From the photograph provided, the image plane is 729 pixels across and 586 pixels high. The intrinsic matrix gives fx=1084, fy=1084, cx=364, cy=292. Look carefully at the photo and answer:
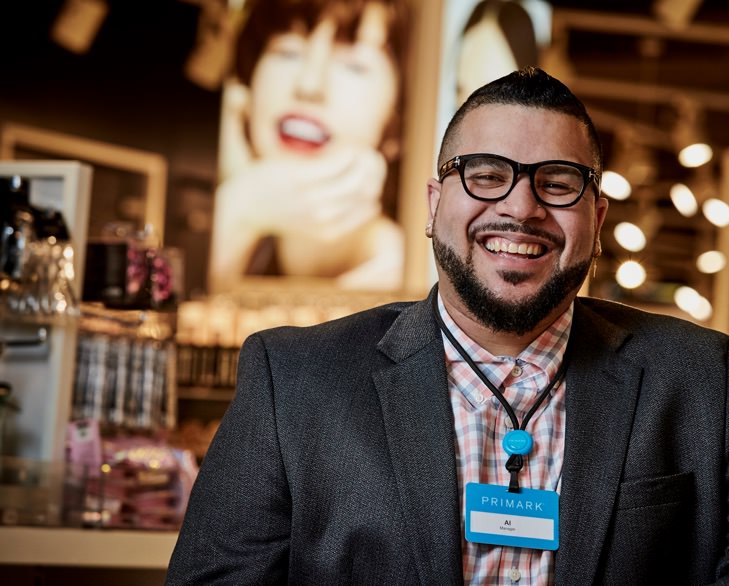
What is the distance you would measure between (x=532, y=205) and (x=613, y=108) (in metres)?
8.11

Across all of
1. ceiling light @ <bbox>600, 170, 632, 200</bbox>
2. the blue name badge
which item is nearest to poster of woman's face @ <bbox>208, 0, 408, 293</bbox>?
ceiling light @ <bbox>600, 170, 632, 200</bbox>

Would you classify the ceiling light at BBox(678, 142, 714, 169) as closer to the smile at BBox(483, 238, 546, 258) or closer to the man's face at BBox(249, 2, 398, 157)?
the man's face at BBox(249, 2, 398, 157)

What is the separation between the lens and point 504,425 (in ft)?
6.00

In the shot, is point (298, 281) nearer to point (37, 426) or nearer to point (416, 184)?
point (416, 184)

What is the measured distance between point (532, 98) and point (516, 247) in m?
0.26

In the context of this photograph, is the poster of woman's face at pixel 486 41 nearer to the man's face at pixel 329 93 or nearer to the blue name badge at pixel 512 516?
the man's face at pixel 329 93

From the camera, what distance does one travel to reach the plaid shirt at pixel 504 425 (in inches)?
69.1

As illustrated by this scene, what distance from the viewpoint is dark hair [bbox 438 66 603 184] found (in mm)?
1836

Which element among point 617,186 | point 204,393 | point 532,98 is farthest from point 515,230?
point 617,186

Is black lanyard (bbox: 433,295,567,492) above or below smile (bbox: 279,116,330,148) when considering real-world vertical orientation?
below

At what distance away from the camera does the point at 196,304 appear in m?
6.65

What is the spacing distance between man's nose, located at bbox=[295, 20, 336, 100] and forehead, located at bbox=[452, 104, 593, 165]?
200 inches

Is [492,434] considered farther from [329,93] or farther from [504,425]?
[329,93]

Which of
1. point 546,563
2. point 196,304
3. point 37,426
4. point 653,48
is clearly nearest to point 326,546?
point 546,563
